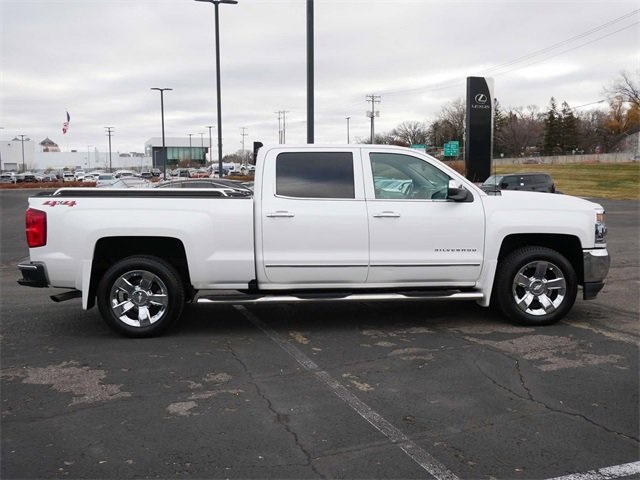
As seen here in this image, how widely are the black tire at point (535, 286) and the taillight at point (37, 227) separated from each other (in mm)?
4729

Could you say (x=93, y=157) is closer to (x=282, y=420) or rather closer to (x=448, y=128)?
(x=448, y=128)

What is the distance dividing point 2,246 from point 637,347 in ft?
46.3

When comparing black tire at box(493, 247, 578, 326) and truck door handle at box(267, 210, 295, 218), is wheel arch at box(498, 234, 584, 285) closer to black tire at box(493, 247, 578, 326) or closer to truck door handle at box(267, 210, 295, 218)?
black tire at box(493, 247, 578, 326)

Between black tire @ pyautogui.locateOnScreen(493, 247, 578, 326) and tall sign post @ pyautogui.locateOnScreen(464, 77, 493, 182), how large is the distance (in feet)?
56.4

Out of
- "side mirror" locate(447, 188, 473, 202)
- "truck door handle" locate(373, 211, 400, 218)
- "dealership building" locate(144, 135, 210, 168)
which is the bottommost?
"truck door handle" locate(373, 211, 400, 218)

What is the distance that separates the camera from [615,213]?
2436 centimetres

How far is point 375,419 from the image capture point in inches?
163

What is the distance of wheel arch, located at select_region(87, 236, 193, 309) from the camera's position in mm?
6230

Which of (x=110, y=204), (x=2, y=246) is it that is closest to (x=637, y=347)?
(x=110, y=204)

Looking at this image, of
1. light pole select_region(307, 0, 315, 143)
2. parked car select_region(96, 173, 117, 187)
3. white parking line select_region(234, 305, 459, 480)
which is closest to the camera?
white parking line select_region(234, 305, 459, 480)

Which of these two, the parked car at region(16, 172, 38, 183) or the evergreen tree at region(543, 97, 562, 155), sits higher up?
the evergreen tree at region(543, 97, 562, 155)

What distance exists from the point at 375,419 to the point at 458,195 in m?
2.90

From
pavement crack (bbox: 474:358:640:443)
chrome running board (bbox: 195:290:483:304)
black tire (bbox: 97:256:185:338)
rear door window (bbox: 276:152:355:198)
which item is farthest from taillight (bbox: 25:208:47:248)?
pavement crack (bbox: 474:358:640:443)

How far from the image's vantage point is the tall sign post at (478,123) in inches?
920
